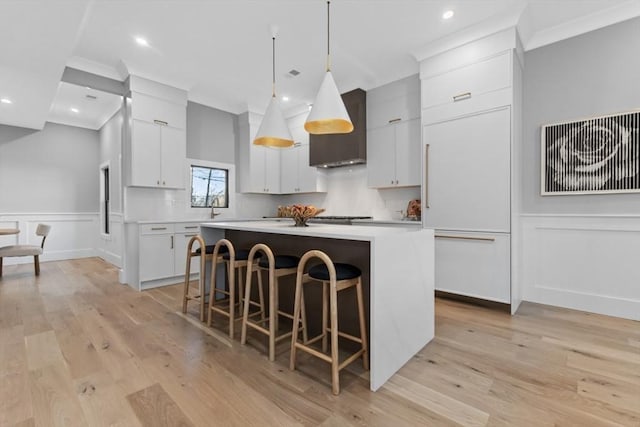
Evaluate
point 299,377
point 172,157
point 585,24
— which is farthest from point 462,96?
point 172,157

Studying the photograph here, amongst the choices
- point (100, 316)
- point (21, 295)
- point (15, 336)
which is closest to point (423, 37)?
point (100, 316)

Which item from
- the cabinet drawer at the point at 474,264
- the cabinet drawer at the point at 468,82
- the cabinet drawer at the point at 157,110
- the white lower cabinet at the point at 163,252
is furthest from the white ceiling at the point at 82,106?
the cabinet drawer at the point at 474,264

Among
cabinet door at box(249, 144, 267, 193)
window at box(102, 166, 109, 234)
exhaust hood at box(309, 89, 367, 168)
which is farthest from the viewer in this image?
window at box(102, 166, 109, 234)

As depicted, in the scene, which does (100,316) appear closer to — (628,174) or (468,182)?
(468,182)

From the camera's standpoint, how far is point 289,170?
18.5 feet

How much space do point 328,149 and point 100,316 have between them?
3520 millimetres

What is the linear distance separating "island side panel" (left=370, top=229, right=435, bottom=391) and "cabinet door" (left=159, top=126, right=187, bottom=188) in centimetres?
371

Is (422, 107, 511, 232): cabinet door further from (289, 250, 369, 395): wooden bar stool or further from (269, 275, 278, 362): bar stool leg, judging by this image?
(269, 275, 278, 362): bar stool leg

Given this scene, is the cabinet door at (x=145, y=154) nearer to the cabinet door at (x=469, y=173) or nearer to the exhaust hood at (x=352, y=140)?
the exhaust hood at (x=352, y=140)

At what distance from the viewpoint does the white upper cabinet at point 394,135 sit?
12.9 feet

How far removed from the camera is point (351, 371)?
1940 mm

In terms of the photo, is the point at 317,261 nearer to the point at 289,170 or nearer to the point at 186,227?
the point at 186,227

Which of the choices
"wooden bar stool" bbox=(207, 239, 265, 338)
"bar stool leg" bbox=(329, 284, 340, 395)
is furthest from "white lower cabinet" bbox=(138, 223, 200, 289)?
"bar stool leg" bbox=(329, 284, 340, 395)

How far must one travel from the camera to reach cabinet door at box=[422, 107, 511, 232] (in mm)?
2994
